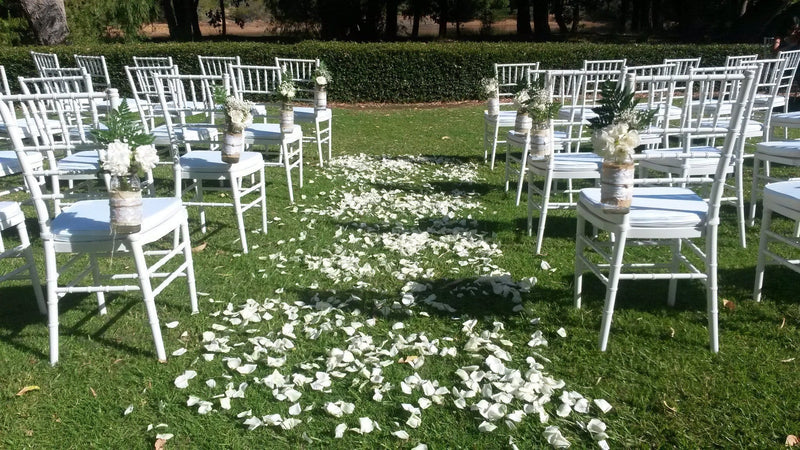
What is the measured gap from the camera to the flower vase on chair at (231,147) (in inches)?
167

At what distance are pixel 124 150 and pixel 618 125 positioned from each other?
2462mm

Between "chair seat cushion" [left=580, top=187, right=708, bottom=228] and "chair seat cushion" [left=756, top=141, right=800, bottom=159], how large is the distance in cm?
155

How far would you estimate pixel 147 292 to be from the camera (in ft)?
9.37

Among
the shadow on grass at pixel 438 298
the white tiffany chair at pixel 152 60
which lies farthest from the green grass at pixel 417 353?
the white tiffany chair at pixel 152 60

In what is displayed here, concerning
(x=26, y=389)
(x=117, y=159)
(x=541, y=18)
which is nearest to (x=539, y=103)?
(x=117, y=159)

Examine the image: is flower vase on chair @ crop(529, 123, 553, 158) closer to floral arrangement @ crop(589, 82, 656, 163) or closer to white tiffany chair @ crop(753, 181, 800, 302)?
floral arrangement @ crop(589, 82, 656, 163)

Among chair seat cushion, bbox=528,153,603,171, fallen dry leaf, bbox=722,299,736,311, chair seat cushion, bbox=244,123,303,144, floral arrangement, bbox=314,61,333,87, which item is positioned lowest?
fallen dry leaf, bbox=722,299,736,311

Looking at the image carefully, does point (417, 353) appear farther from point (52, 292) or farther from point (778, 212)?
point (778, 212)

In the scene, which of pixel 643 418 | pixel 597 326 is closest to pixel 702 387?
pixel 643 418

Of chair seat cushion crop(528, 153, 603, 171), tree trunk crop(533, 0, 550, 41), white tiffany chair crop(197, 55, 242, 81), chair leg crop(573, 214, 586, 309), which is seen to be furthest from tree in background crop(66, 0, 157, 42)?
tree trunk crop(533, 0, 550, 41)

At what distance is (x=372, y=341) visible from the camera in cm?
316

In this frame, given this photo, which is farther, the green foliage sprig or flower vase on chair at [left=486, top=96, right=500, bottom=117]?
flower vase on chair at [left=486, top=96, right=500, bottom=117]

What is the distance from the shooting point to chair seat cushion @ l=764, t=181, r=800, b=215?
3.10 meters

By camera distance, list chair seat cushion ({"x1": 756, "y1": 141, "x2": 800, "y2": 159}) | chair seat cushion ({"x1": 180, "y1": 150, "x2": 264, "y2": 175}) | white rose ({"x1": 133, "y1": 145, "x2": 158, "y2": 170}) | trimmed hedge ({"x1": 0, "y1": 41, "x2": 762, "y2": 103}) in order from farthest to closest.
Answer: trimmed hedge ({"x1": 0, "y1": 41, "x2": 762, "y2": 103}) → chair seat cushion ({"x1": 180, "y1": 150, "x2": 264, "y2": 175}) → chair seat cushion ({"x1": 756, "y1": 141, "x2": 800, "y2": 159}) → white rose ({"x1": 133, "y1": 145, "x2": 158, "y2": 170})
